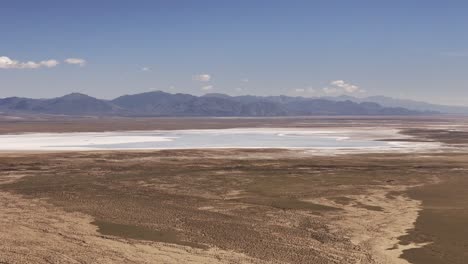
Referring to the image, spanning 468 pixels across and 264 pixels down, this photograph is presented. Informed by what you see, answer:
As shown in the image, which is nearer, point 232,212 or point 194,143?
point 232,212

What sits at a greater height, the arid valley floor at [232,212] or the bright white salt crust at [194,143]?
the bright white salt crust at [194,143]

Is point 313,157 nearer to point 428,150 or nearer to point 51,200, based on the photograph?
point 428,150

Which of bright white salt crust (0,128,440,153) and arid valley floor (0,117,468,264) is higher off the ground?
bright white salt crust (0,128,440,153)

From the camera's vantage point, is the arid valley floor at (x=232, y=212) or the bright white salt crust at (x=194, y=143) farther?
the bright white salt crust at (x=194, y=143)

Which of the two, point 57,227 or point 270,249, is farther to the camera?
point 57,227

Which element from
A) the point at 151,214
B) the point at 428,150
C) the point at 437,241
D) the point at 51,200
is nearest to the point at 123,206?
the point at 151,214

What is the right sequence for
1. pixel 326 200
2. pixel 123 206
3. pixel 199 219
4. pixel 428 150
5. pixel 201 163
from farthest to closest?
1. pixel 428 150
2. pixel 201 163
3. pixel 326 200
4. pixel 123 206
5. pixel 199 219

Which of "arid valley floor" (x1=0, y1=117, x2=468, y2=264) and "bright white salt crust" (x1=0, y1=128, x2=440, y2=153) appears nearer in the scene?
"arid valley floor" (x1=0, y1=117, x2=468, y2=264)

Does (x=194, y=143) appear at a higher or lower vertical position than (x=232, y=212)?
higher
